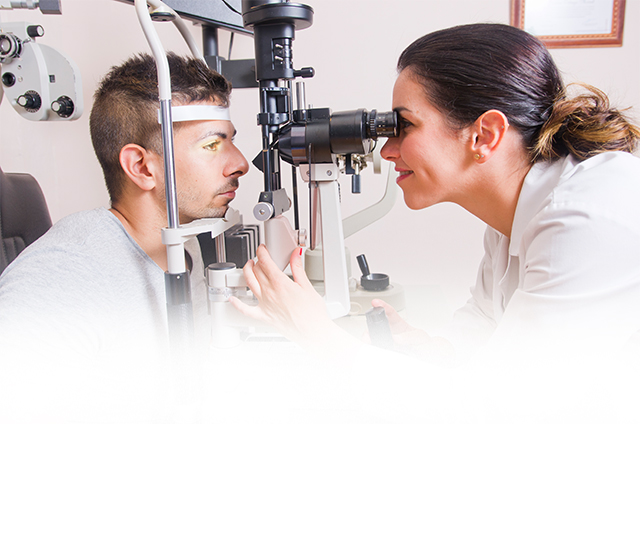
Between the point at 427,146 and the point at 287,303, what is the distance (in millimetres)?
408

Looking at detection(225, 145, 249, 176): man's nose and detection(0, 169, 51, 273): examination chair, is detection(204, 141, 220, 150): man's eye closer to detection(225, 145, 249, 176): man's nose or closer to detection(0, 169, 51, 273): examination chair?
detection(225, 145, 249, 176): man's nose

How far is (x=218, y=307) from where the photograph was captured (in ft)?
2.92

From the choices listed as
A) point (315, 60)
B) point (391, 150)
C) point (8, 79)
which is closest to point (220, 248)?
point (391, 150)

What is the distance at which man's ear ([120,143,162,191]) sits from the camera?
988 mm

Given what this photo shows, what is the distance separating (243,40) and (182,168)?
113cm

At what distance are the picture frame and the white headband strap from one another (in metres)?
1.23

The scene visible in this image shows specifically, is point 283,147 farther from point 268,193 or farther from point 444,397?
point 444,397

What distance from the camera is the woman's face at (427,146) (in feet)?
2.95

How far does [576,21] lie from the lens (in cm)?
156

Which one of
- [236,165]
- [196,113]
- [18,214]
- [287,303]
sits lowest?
[287,303]

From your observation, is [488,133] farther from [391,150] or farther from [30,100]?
[30,100]

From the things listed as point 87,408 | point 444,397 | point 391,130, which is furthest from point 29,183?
point 444,397

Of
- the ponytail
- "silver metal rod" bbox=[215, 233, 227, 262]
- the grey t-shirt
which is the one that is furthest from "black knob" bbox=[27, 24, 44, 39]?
the ponytail

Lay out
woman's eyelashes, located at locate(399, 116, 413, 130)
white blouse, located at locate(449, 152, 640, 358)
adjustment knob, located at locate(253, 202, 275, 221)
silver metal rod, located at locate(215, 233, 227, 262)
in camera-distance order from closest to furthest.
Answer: white blouse, located at locate(449, 152, 640, 358)
adjustment knob, located at locate(253, 202, 275, 221)
woman's eyelashes, located at locate(399, 116, 413, 130)
silver metal rod, located at locate(215, 233, 227, 262)
